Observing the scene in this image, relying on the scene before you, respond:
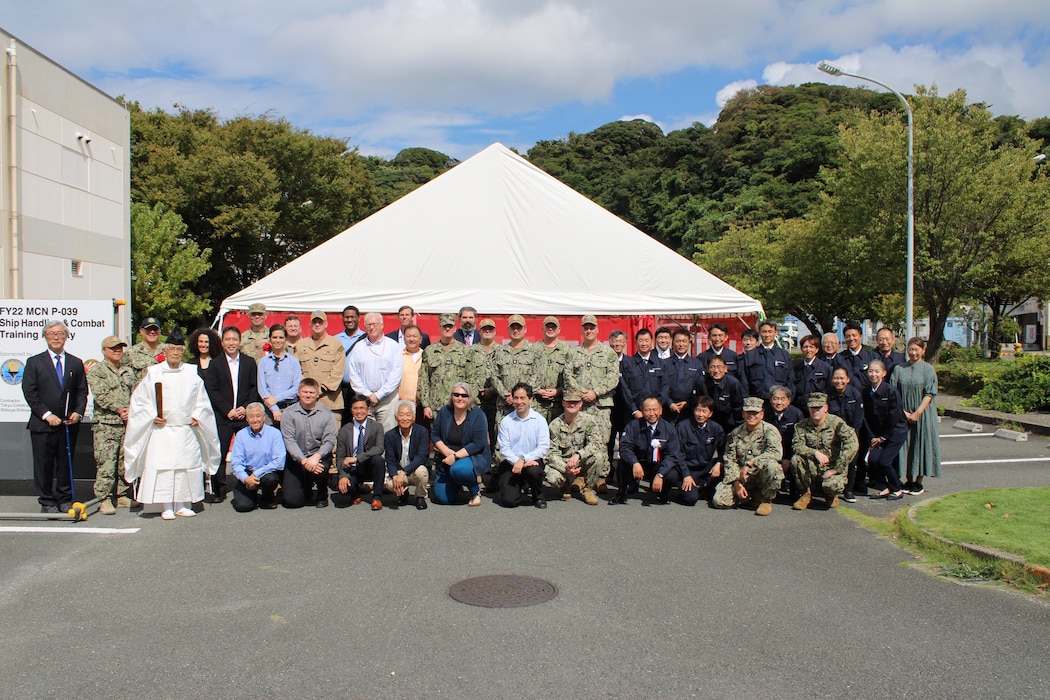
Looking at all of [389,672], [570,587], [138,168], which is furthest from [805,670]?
[138,168]

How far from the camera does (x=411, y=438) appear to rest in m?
7.57

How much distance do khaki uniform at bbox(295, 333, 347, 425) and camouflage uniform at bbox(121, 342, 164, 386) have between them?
1.39 m

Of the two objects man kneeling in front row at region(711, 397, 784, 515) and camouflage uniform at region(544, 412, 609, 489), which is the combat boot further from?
man kneeling in front row at region(711, 397, 784, 515)

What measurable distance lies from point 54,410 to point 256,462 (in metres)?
1.81

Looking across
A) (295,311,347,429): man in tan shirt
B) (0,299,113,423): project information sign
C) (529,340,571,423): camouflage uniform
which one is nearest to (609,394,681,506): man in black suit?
(529,340,571,423): camouflage uniform

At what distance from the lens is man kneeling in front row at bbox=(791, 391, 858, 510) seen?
286 inches

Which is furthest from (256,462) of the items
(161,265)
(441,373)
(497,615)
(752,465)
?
(161,265)

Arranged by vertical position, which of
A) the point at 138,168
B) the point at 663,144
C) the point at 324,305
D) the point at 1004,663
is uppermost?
the point at 663,144

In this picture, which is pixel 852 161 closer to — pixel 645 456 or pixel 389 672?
pixel 645 456

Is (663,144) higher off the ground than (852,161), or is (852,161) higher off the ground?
(663,144)

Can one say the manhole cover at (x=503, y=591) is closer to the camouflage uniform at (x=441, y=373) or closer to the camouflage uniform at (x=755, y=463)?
the camouflage uniform at (x=755, y=463)

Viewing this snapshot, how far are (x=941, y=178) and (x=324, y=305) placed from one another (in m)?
17.2

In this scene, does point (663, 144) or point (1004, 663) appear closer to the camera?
point (1004, 663)

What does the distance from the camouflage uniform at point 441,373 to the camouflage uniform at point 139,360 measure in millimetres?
2609
